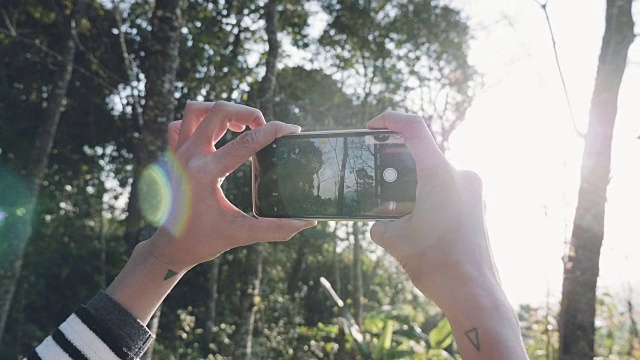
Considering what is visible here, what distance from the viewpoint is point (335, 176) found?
1.50m

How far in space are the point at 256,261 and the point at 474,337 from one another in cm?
615

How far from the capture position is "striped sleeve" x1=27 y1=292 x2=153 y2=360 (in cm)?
91

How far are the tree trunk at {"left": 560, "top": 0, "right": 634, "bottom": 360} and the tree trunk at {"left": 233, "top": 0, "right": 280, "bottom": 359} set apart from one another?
3.82m

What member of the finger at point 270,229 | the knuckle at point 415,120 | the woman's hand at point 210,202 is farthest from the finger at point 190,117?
the knuckle at point 415,120

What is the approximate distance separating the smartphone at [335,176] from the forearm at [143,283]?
1.51ft

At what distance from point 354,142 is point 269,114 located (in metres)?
5.56

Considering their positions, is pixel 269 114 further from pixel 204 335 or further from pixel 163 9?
pixel 204 335

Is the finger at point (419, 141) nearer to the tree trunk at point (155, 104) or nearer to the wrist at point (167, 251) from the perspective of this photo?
the wrist at point (167, 251)

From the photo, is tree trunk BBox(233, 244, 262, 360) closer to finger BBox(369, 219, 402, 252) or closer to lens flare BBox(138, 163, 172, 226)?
lens flare BBox(138, 163, 172, 226)

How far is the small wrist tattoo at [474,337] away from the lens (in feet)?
2.90

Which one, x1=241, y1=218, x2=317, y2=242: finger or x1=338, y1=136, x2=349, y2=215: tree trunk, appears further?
x1=338, y1=136, x2=349, y2=215: tree trunk

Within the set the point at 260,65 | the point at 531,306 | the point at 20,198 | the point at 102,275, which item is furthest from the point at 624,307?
the point at 102,275

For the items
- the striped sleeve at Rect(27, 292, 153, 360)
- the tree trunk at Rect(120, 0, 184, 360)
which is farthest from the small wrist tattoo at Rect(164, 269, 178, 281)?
the tree trunk at Rect(120, 0, 184, 360)

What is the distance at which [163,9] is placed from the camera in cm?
372
